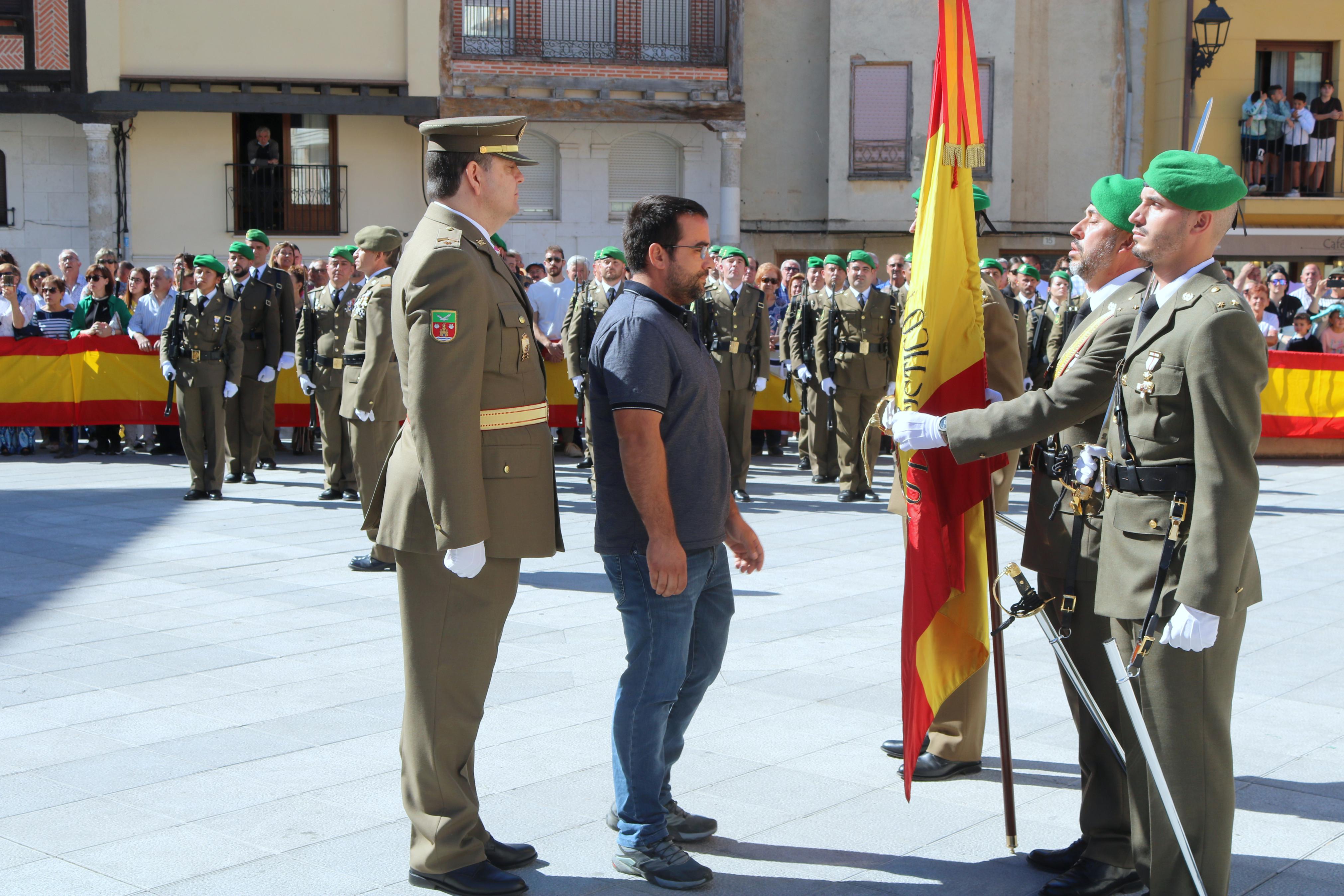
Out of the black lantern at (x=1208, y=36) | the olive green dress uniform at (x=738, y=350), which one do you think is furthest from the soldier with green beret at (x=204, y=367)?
the black lantern at (x=1208, y=36)

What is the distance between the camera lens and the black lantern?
2231 centimetres

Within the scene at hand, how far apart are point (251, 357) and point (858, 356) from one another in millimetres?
5423

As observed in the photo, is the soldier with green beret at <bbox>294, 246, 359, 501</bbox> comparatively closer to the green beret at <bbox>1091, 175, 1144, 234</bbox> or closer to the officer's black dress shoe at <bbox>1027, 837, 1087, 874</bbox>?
the green beret at <bbox>1091, 175, 1144, 234</bbox>

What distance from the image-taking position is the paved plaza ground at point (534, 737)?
159 inches

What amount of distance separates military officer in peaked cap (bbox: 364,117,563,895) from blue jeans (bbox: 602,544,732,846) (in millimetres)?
267

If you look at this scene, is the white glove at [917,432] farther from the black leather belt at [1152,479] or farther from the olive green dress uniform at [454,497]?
the olive green dress uniform at [454,497]

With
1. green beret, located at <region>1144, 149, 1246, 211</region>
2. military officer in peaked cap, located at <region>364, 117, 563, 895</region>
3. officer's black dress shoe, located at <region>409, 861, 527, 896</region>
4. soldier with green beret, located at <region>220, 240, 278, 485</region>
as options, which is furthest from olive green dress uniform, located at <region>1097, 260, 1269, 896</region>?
soldier with green beret, located at <region>220, 240, 278, 485</region>

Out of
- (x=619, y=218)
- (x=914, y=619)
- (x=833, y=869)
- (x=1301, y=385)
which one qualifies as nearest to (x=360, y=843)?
(x=833, y=869)

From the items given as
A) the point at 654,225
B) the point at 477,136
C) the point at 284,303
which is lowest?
the point at 284,303

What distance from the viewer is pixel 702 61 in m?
24.3

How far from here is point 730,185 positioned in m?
24.1

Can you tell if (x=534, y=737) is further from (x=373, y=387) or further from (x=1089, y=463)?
(x=373, y=387)

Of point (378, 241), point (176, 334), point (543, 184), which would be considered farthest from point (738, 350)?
point (543, 184)

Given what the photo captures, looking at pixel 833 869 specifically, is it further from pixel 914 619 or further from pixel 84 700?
pixel 84 700
